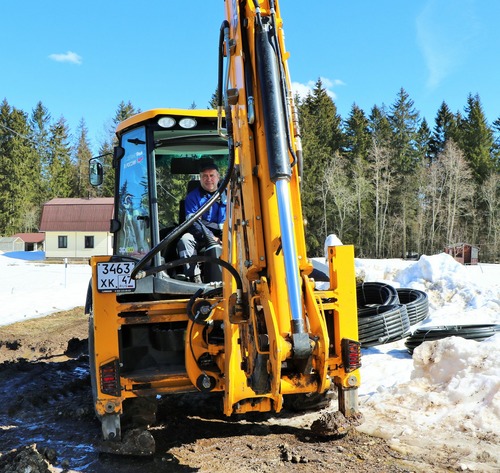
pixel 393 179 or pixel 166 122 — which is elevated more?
pixel 393 179

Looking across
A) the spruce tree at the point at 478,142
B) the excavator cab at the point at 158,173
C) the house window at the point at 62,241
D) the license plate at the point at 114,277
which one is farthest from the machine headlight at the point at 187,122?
the spruce tree at the point at 478,142

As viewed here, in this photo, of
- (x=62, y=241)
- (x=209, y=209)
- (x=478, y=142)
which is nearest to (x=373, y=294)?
(x=209, y=209)

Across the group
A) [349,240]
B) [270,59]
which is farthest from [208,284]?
[349,240]

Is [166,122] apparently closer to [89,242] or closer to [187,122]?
[187,122]

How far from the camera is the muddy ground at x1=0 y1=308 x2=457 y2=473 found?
12.8ft

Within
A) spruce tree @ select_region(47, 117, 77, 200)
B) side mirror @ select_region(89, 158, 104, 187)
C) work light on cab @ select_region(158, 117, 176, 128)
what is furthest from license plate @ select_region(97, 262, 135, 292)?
spruce tree @ select_region(47, 117, 77, 200)

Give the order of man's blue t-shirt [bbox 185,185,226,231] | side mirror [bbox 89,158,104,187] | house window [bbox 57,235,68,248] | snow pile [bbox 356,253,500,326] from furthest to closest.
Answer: house window [bbox 57,235,68,248] → snow pile [bbox 356,253,500,326] → side mirror [bbox 89,158,104,187] → man's blue t-shirt [bbox 185,185,226,231]

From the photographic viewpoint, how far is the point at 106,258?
4.26m

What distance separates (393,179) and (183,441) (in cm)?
A: 4905

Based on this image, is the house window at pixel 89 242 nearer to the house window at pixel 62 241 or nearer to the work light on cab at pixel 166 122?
the house window at pixel 62 241

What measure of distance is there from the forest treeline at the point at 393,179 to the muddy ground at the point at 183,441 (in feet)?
124

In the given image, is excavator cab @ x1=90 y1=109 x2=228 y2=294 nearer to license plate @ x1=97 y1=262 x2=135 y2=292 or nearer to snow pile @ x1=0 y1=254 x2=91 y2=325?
license plate @ x1=97 y1=262 x2=135 y2=292

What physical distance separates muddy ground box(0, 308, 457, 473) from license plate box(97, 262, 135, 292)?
1295 mm

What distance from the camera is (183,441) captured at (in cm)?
454
